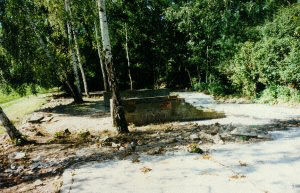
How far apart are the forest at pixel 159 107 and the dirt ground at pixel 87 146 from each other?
4 cm

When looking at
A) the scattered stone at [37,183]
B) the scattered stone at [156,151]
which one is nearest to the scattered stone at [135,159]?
the scattered stone at [156,151]

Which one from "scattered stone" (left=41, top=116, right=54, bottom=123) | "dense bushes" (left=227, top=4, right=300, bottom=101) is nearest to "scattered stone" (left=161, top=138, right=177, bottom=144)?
"dense bushes" (left=227, top=4, right=300, bottom=101)

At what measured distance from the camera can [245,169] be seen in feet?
20.6

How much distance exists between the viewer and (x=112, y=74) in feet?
32.1

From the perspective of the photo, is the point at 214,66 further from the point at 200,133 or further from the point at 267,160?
the point at 267,160

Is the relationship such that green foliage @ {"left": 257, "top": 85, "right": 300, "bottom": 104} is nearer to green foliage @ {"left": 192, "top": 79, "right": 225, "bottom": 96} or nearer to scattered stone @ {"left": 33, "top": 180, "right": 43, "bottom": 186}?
green foliage @ {"left": 192, "top": 79, "right": 225, "bottom": 96}

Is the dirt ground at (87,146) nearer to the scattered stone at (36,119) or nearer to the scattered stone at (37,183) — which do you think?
the scattered stone at (37,183)

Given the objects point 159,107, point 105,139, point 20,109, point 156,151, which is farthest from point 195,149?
point 20,109

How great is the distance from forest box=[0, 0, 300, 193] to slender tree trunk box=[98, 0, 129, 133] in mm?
30

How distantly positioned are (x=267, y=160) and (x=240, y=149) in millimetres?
908

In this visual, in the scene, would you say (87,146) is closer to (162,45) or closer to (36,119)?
(36,119)

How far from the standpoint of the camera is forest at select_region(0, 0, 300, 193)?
21.2ft

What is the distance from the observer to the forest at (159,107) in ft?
21.2

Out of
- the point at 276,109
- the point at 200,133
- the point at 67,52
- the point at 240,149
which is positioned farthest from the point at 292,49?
the point at 67,52
